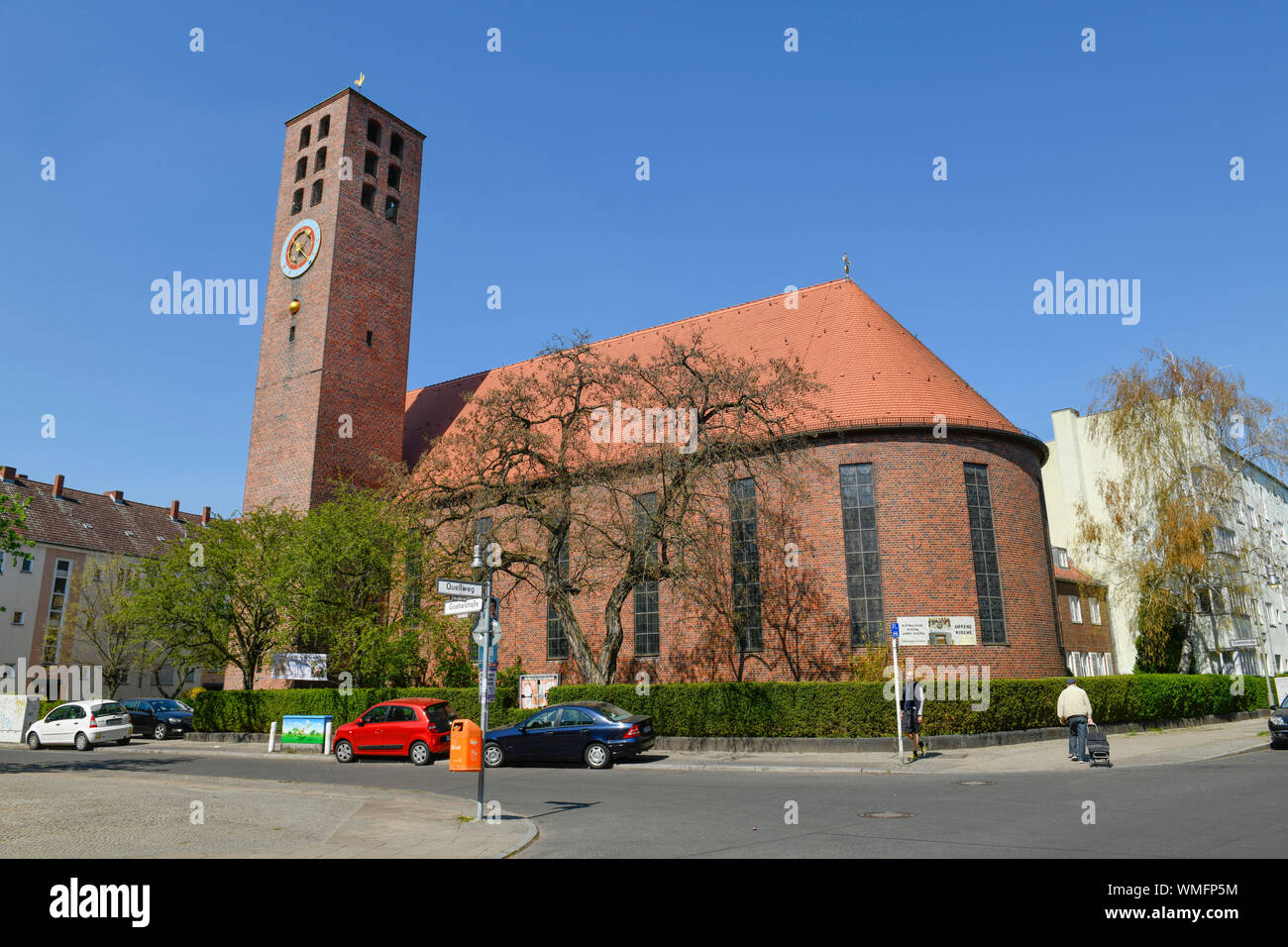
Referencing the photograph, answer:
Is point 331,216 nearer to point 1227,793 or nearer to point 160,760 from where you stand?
point 160,760

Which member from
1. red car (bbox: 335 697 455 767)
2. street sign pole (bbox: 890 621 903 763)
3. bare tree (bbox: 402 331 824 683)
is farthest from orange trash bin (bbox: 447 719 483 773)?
street sign pole (bbox: 890 621 903 763)

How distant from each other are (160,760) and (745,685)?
51.5ft

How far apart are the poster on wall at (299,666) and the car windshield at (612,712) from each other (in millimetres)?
14216

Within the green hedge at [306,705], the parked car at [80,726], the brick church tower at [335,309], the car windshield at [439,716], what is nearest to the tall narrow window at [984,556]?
the green hedge at [306,705]

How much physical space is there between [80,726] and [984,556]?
2991 centimetres

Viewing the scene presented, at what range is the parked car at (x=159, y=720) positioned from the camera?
106 feet

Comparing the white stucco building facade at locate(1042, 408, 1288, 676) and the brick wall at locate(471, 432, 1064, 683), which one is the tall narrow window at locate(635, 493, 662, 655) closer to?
the brick wall at locate(471, 432, 1064, 683)

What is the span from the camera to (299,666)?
2944 centimetres

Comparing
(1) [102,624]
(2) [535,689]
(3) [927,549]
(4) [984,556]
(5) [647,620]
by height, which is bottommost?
(2) [535,689]

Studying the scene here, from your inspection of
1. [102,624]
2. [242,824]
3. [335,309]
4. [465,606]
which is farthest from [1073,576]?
[102,624]

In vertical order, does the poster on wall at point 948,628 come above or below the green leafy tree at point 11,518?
below

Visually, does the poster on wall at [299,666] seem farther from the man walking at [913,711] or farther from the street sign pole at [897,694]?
the man walking at [913,711]

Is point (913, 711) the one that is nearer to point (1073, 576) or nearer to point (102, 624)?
point (1073, 576)
